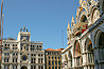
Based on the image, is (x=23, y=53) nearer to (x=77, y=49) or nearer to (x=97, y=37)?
(x=77, y=49)

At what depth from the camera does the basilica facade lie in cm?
3966

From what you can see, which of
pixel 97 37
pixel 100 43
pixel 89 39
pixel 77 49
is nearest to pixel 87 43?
pixel 89 39

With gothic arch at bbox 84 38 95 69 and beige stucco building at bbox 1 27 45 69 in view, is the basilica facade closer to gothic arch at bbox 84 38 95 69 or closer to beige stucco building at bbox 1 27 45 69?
gothic arch at bbox 84 38 95 69

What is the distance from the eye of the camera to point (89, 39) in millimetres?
44438

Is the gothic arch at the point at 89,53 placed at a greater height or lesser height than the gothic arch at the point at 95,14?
lesser

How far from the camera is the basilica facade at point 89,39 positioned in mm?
39656

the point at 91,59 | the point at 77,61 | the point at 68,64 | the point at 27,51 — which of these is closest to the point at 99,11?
the point at 91,59

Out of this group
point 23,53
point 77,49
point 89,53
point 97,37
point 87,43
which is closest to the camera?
point 97,37

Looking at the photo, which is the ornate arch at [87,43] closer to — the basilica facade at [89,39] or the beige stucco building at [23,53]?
the basilica facade at [89,39]

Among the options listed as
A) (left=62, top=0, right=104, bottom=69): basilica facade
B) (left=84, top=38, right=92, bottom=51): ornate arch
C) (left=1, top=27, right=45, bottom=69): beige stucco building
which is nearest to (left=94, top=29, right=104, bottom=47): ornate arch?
(left=62, top=0, right=104, bottom=69): basilica facade

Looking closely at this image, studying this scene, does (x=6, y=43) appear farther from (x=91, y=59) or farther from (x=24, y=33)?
(x=91, y=59)

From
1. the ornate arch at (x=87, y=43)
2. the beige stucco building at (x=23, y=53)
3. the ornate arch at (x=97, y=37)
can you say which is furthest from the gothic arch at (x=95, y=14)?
the beige stucco building at (x=23, y=53)

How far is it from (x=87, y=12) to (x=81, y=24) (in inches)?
149

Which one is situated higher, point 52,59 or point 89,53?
point 89,53
